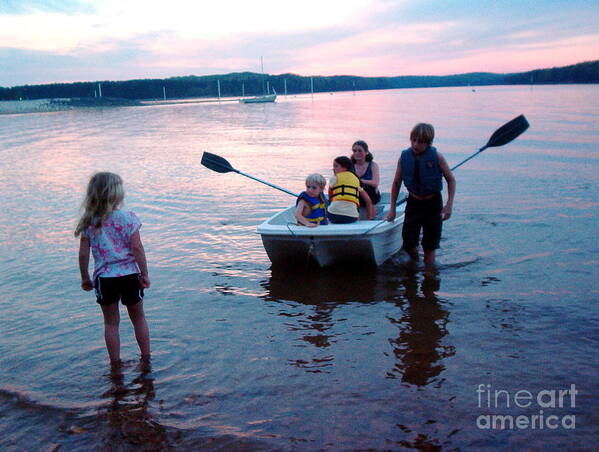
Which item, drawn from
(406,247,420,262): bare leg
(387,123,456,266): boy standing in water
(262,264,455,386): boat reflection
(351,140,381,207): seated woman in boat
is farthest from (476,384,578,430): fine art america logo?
(351,140,381,207): seated woman in boat

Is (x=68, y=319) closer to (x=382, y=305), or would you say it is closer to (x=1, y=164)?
(x=382, y=305)

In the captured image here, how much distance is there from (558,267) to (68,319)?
5558 millimetres

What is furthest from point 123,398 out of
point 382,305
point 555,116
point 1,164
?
point 555,116

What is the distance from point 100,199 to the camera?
3.46 m

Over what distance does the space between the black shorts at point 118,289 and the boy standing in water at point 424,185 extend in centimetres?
308

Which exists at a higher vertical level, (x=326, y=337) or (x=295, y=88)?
(x=295, y=88)

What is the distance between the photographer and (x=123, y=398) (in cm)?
361

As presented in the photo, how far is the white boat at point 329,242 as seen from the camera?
589 centimetres

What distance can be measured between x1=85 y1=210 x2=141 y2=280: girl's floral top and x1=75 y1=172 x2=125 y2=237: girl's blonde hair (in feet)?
0.15

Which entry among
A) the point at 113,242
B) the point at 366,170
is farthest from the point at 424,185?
the point at 113,242

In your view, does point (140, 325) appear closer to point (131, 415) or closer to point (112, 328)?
point (112, 328)

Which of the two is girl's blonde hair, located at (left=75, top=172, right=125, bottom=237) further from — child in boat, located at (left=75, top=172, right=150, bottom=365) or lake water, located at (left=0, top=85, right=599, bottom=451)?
lake water, located at (left=0, top=85, right=599, bottom=451)

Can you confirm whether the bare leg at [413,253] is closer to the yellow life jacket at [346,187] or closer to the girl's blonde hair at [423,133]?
the yellow life jacket at [346,187]

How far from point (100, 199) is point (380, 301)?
3.11 meters
